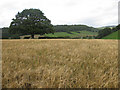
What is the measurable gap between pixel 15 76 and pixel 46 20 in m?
30.2

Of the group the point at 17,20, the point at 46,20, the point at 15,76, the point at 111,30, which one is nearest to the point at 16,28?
the point at 17,20

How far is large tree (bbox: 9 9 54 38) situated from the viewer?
27.5 m

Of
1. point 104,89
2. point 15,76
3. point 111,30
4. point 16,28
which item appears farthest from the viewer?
point 111,30

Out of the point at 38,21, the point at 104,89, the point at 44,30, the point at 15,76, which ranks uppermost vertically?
the point at 38,21

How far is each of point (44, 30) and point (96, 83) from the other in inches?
1095

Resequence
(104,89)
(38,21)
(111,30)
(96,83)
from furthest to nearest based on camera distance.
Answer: (111,30) < (38,21) < (96,83) < (104,89)

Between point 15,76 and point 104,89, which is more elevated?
point 15,76

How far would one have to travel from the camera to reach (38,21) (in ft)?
96.3

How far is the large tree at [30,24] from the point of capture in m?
27.5

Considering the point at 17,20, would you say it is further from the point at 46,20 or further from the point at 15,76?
the point at 15,76

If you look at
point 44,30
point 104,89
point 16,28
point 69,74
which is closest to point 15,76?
point 69,74

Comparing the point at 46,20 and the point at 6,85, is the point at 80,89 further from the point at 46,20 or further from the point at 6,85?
the point at 46,20

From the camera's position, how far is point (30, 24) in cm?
2834

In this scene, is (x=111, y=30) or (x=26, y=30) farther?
(x=111, y=30)
